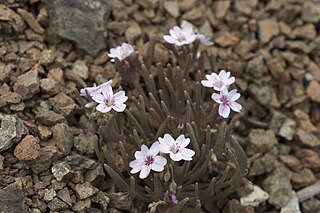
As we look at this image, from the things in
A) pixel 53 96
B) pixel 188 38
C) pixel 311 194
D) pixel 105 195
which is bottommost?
pixel 311 194

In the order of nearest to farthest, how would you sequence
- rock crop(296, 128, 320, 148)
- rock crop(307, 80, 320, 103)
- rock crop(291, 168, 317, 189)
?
rock crop(291, 168, 317, 189), rock crop(296, 128, 320, 148), rock crop(307, 80, 320, 103)

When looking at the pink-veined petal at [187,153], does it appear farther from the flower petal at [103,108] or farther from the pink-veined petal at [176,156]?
the flower petal at [103,108]

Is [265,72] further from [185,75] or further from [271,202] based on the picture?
[271,202]

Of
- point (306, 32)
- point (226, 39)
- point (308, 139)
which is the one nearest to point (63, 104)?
point (226, 39)

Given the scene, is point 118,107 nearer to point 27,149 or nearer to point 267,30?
point 27,149

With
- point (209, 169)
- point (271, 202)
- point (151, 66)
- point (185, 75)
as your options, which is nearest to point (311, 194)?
point (271, 202)

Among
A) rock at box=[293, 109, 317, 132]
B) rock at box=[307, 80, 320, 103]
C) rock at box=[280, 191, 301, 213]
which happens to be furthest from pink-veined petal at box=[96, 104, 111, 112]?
rock at box=[307, 80, 320, 103]

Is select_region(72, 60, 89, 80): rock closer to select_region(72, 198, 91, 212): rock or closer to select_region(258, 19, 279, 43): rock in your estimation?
select_region(72, 198, 91, 212): rock
